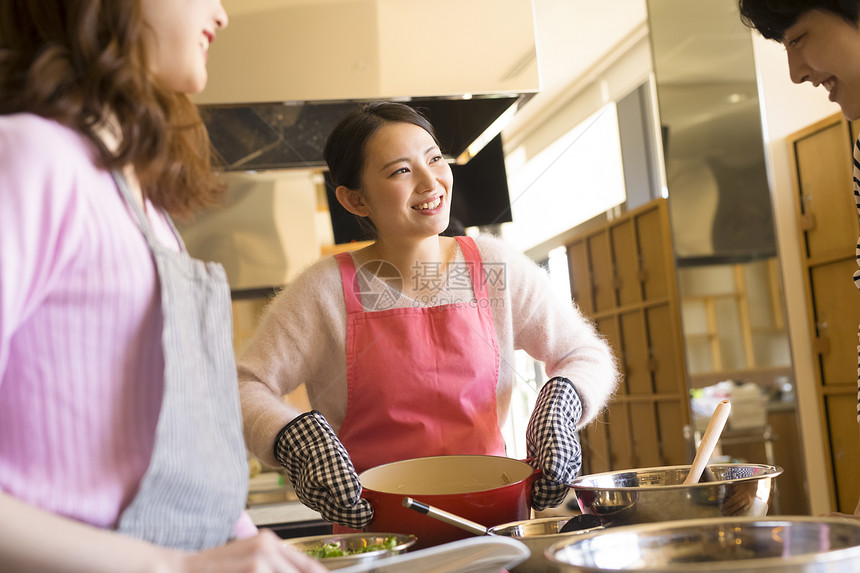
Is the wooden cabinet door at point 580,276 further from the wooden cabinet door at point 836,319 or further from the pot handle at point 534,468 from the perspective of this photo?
the wooden cabinet door at point 836,319

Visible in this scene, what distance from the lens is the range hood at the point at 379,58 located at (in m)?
1.50

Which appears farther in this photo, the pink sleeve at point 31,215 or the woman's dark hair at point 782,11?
the woman's dark hair at point 782,11

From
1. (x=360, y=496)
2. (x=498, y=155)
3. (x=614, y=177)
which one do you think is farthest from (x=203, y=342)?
(x=614, y=177)

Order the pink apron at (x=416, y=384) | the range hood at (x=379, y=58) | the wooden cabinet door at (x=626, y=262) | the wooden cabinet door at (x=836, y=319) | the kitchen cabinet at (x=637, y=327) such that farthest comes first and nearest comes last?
the wooden cabinet door at (x=836, y=319), the wooden cabinet door at (x=626, y=262), the kitchen cabinet at (x=637, y=327), the range hood at (x=379, y=58), the pink apron at (x=416, y=384)

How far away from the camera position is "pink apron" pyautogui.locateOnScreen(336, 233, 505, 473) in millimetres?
1121

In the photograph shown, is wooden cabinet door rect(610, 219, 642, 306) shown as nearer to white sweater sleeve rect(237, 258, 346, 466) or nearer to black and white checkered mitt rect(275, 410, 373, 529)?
white sweater sleeve rect(237, 258, 346, 466)

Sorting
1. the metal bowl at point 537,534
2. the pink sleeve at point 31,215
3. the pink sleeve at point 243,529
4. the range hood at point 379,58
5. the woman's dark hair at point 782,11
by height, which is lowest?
the metal bowl at point 537,534

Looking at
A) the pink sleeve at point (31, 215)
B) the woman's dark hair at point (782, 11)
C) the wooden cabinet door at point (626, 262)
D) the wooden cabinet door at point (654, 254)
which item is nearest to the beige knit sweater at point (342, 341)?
the woman's dark hair at point (782, 11)

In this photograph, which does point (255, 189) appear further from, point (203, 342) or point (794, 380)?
point (794, 380)

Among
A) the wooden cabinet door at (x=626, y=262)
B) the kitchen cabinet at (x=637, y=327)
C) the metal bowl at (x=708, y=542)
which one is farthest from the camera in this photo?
the wooden cabinet door at (x=626, y=262)

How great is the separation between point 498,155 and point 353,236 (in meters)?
0.34

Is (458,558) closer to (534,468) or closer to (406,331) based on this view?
(534,468)

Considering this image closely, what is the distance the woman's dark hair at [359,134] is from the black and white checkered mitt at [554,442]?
0.39 meters

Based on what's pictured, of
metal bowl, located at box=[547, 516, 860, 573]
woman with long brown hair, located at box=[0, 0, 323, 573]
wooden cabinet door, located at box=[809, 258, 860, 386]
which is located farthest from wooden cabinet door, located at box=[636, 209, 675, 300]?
woman with long brown hair, located at box=[0, 0, 323, 573]
